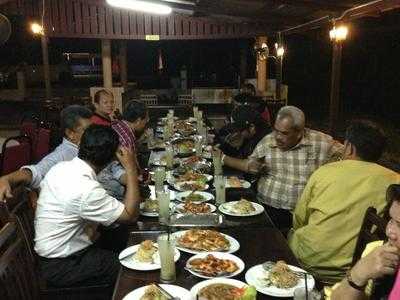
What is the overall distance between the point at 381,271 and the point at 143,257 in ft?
3.96

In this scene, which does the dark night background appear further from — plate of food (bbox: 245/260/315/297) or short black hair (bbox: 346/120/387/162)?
plate of food (bbox: 245/260/315/297)

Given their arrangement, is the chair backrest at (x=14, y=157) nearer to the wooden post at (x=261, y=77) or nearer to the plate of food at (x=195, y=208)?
the plate of food at (x=195, y=208)

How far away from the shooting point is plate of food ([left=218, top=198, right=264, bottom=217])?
2.93 metres

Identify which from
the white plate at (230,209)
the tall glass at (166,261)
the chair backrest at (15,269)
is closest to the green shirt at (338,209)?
the white plate at (230,209)

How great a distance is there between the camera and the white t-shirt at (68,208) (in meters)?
2.53

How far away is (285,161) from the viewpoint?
3797 millimetres

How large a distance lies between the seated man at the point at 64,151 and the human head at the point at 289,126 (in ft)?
5.74

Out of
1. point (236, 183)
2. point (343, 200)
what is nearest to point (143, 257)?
point (343, 200)

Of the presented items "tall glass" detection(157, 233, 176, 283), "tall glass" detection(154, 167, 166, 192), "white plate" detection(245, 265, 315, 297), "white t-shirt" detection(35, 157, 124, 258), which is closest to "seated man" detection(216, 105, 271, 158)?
"tall glass" detection(154, 167, 166, 192)

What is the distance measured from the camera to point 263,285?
6.49ft

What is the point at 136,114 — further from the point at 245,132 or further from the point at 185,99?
the point at 185,99

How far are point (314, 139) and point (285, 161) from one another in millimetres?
354

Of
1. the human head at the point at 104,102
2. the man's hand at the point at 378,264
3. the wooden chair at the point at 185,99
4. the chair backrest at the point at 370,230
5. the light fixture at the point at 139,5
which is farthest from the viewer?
the wooden chair at the point at 185,99

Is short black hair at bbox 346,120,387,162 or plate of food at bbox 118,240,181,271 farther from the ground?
short black hair at bbox 346,120,387,162
